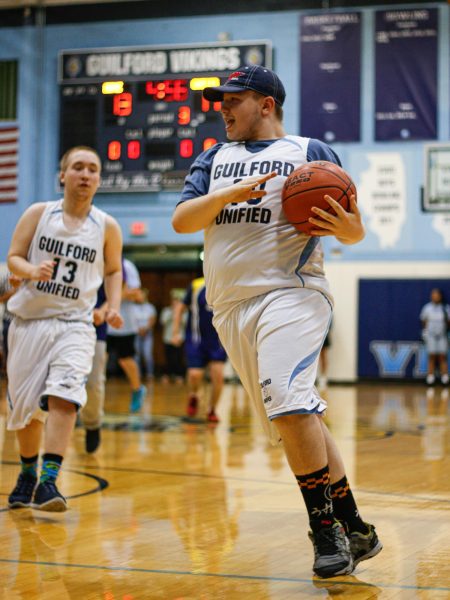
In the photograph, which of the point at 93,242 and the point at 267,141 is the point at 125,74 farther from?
the point at 267,141

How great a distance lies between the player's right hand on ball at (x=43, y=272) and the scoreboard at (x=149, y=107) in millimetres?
11969

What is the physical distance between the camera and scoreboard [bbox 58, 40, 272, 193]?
16.5 m

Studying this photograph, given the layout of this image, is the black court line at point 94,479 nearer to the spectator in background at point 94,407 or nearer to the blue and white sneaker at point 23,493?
the blue and white sneaker at point 23,493

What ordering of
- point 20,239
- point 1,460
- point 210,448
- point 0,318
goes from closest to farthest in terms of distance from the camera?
point 20,239, point 1,460, point 210,448, point 0,318

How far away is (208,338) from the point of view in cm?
960

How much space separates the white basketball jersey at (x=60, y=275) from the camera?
4684mm

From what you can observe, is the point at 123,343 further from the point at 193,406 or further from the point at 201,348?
the point at 193,406

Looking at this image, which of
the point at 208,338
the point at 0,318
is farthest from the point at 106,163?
the point at 208,338

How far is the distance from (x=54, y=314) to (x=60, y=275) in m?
0.19

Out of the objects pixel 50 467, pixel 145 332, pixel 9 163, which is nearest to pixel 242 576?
pixel 50 467

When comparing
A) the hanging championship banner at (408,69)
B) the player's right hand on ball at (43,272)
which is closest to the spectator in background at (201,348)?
the player's right hand on ball at (43,272)

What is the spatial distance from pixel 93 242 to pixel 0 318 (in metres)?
14.5

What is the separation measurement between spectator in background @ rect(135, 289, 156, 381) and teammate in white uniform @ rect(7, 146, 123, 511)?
1314 cm

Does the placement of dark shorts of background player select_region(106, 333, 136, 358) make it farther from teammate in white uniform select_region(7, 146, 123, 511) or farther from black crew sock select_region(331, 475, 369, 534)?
black crew sock select_region(331, 475, 369, 534)
